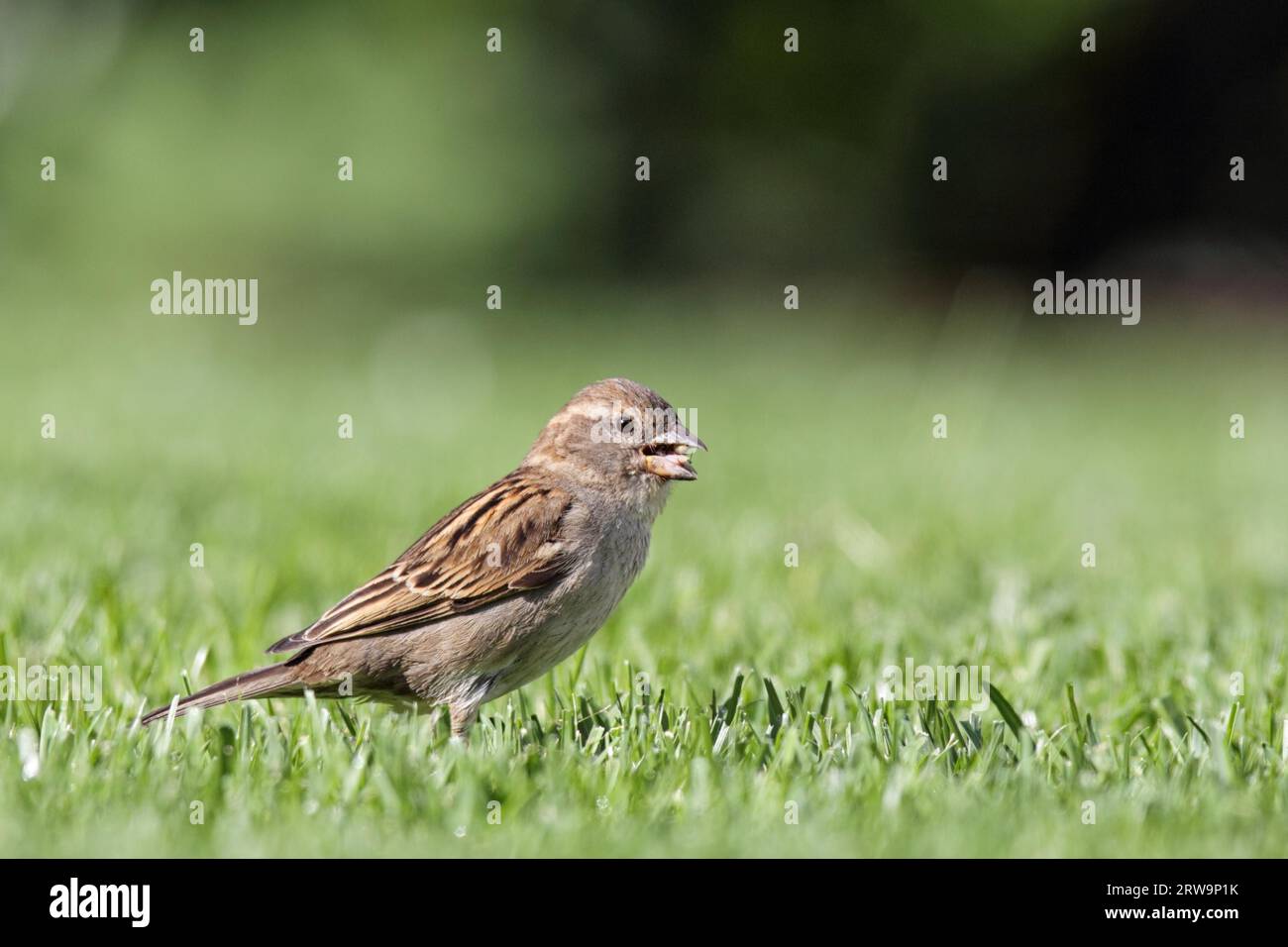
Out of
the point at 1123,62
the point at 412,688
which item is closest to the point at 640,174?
the point at 1123,62

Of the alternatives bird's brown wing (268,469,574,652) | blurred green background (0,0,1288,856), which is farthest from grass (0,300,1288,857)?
bird's brown wing (268,469,574,652)

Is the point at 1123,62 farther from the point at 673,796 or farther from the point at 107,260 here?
the point at 673,796

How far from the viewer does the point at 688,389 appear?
15352 millimetres

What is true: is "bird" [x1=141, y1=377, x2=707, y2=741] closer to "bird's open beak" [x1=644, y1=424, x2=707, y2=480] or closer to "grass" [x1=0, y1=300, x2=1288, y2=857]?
"bird's open beak" [x1=644, y1=424, x2=707, y2=480]

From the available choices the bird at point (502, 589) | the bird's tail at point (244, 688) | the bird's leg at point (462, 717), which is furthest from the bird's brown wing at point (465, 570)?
the bird's leg at point (462, 717)

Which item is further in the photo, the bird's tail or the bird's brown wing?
the bird's brown wing

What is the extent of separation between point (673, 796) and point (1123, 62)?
20.9 metres

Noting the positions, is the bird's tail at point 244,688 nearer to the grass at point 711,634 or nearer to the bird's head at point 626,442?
the grass at point 711,634

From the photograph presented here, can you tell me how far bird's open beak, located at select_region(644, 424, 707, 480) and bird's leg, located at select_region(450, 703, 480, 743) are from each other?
0.90m

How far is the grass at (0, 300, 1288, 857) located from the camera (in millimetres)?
3803

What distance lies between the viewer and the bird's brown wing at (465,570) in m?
4.68

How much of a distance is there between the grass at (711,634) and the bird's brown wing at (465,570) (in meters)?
0.33

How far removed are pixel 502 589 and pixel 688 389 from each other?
10.8 meters

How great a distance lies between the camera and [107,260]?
866 inches
